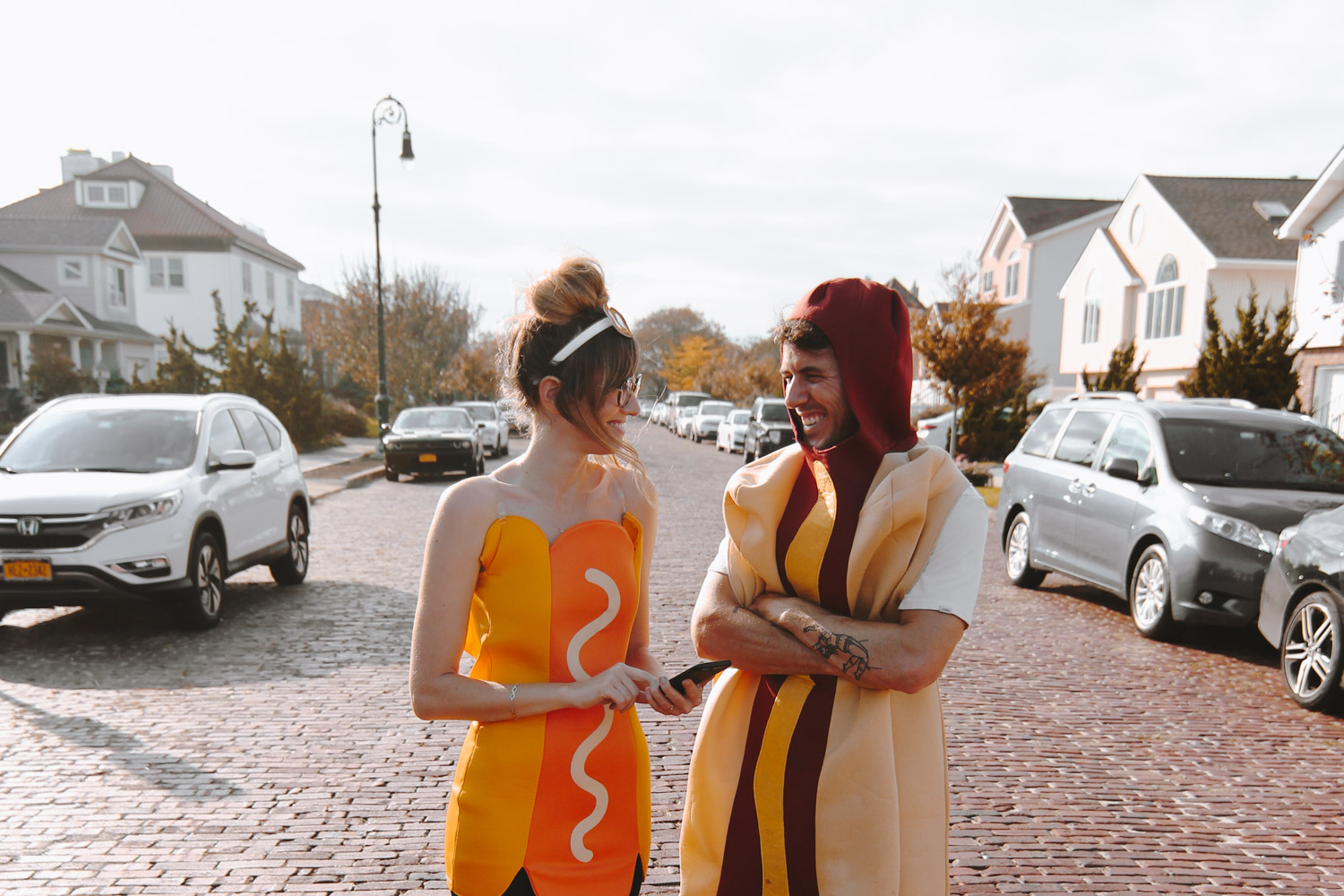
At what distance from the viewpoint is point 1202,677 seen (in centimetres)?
635

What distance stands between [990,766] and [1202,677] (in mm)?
2606

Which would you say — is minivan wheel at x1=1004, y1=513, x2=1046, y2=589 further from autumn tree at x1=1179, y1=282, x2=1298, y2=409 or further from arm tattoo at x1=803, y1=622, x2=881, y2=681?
autumn tree at x1=1179, y1=282, x2=1298, y2=409

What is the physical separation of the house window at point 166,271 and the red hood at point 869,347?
2234 inches

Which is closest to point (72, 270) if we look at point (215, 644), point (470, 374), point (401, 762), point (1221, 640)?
point (470, 374)

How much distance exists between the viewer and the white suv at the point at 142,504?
6500 mm

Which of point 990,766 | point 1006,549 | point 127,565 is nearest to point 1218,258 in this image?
point 1006,549

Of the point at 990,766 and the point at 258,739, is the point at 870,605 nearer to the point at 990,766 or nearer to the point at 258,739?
the point at 990,766

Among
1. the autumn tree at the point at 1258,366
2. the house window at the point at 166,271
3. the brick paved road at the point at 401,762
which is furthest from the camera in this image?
the house window at the point at 166,271

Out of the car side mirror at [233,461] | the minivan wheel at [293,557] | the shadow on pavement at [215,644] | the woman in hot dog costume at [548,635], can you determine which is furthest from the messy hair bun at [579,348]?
the minivan wheel at [293,557]

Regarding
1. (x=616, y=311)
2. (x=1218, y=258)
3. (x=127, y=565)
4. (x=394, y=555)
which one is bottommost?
(x=394, y=555)

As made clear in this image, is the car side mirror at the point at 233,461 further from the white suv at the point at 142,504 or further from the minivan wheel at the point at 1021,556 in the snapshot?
the minivan wheel at the point at 1021,556

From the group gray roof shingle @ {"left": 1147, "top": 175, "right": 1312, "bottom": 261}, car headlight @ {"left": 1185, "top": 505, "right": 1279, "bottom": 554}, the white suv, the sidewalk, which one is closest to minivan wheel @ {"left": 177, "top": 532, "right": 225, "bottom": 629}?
the white suv

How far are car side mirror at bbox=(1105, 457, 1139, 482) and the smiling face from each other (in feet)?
21.5

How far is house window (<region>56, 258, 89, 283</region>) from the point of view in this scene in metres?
41.6
